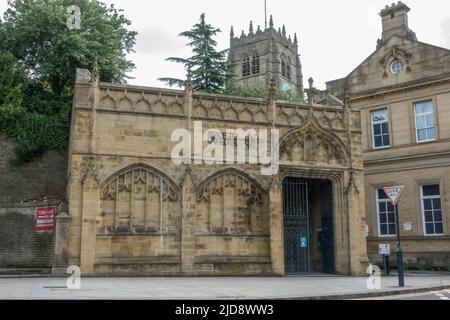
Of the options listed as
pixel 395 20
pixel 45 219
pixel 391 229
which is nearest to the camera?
pixel 45 219

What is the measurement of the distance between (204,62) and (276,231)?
69.6 ft

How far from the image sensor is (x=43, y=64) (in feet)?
91.2

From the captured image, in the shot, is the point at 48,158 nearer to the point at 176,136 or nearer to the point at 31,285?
the point at 176,136

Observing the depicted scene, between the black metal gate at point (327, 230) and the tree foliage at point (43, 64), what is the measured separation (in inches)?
532

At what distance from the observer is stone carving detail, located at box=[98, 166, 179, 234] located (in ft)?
61.1

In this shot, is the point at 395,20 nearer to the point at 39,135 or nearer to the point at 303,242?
the point at 303,242

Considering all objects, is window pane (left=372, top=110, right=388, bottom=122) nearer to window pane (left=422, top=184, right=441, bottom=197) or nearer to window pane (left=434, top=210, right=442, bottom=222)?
window pane (left=422, top=184, right=441, bottom=197)

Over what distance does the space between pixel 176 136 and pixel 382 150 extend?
14.4m

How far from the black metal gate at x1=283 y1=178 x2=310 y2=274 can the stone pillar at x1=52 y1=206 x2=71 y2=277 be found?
8826 millimetres

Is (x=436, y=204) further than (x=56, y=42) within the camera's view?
No

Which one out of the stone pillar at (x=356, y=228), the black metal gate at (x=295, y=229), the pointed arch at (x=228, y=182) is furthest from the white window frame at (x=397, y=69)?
the pointed arch at (x=228, y=182)

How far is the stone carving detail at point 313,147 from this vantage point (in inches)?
844

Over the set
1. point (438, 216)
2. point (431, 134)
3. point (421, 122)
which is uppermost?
point (421, 122)

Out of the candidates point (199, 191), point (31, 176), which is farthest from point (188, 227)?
point (31, 176)
